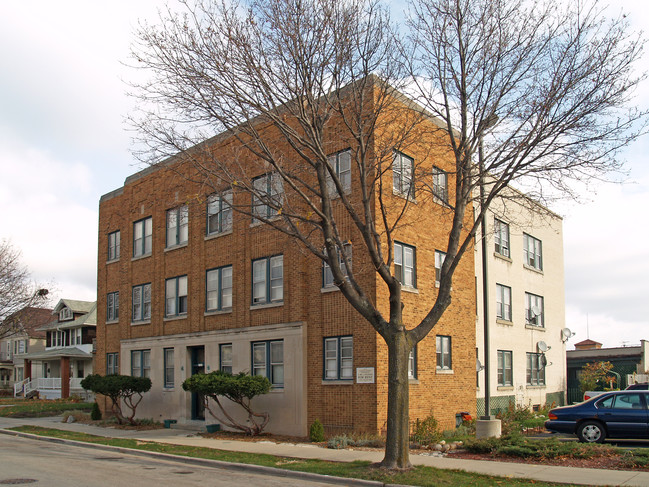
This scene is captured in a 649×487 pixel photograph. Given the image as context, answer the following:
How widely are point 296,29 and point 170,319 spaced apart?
1646 centimetres

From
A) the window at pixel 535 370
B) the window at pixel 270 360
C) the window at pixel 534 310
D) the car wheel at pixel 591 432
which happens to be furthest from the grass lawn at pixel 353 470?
the window at pixel 534 310

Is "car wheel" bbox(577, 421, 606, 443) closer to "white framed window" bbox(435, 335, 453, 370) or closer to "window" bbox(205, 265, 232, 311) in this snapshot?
"white framed window" bbox(435, 335, 453, 370)

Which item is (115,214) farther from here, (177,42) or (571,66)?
(571,66)

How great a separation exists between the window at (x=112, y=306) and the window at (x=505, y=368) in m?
17.7

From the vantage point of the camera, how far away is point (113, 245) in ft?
107

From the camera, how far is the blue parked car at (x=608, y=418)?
56.2 feet

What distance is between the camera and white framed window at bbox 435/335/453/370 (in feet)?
73.6

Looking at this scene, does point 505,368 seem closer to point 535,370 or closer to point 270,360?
point 535,370

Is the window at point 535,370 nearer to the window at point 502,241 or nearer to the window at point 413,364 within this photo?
the window at point 502,241

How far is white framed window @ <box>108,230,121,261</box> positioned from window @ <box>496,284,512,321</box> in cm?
1788

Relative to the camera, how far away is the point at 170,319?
27.6m

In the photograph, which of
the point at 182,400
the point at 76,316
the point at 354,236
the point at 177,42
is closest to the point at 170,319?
the point at 182,400

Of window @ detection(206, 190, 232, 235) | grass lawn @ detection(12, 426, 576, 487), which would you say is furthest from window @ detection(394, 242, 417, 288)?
grass lawn @ detection(12, 426, 576, 487)

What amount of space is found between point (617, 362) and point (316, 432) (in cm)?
2639
